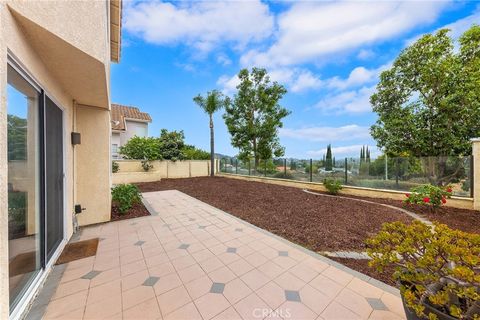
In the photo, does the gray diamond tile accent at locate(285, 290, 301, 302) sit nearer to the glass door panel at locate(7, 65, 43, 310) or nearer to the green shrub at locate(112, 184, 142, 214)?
the glass door panel at locate(7, 65, 43, 310)

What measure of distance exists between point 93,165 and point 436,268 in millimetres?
5777

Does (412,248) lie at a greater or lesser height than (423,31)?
lesser

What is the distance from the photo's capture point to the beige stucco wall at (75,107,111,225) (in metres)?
4.11

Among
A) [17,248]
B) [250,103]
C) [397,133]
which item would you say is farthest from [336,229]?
[250,103]

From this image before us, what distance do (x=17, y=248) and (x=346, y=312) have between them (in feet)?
11.3

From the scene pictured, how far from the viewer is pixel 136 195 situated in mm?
5457

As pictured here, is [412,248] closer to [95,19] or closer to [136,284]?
[136,284]

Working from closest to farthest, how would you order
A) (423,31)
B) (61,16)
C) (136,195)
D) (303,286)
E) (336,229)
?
(61,16)
(303,286)
(336,229)
(136,195)
(423,31)

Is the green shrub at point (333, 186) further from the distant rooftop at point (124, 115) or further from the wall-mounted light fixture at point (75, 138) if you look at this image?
the distant rooftop at point (124, 115)

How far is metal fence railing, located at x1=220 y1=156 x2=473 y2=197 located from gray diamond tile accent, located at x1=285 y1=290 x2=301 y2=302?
23.4 ft

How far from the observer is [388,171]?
716 centimetres

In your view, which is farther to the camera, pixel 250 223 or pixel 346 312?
pixel 250 223

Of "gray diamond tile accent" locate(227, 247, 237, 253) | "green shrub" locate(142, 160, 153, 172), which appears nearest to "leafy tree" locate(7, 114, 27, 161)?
"gray diamond tile accent" locate(227, 247, 237, 253)

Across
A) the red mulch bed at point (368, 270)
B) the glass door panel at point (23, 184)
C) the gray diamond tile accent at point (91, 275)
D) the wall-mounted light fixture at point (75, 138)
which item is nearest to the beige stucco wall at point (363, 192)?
the red mulch bed at point (368, 270)
